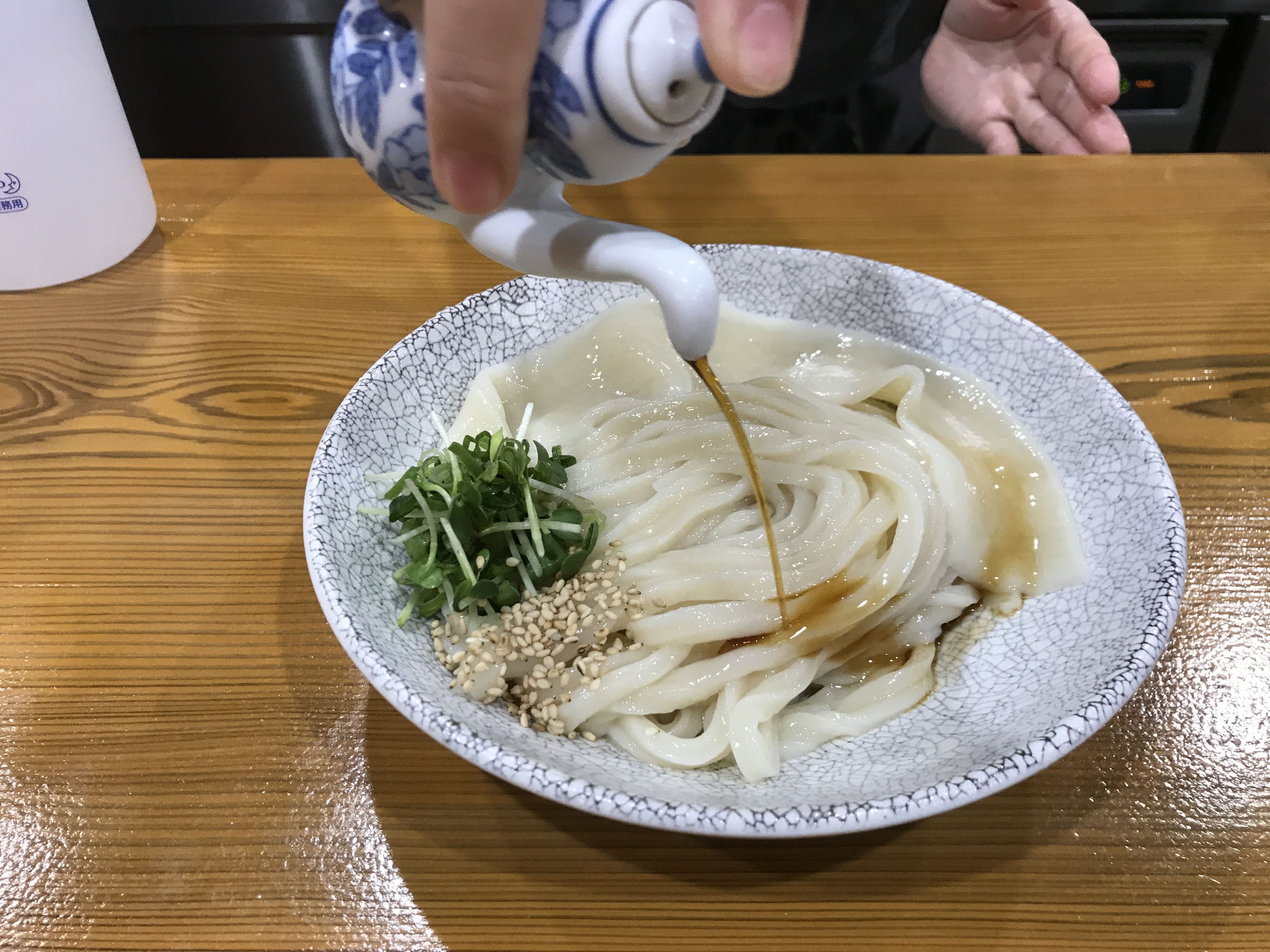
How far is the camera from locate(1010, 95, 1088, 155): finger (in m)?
2.60

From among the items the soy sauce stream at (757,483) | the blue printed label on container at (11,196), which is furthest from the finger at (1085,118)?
the blue printed label on container at (11,196)

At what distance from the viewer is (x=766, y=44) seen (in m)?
0.83

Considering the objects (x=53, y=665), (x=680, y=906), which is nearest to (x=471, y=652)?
(x=680, y=906)

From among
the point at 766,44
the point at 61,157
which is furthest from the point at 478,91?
the point at 61,157

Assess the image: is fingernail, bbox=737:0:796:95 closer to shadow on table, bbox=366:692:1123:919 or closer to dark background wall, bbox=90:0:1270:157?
shadow on table, bbox=366:692:1123:919

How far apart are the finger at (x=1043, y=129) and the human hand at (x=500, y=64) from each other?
2.10 metres

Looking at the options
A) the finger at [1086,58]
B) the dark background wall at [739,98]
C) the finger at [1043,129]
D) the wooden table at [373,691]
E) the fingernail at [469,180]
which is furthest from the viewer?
the dark background wall at [739,98]

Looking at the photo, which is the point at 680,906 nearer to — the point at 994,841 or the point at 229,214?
the point at 994,841

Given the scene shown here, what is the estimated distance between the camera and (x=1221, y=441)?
5.80ft

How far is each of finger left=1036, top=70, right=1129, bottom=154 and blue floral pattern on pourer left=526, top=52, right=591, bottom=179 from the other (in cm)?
215

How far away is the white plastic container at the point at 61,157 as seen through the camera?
1.83 m

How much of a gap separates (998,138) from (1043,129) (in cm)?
13

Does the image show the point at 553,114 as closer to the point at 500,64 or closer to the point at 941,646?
the point at 500,64

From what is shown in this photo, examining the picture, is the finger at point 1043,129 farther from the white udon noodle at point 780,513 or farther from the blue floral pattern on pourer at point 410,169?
the blue floral pattern on pourer at point 410,169
